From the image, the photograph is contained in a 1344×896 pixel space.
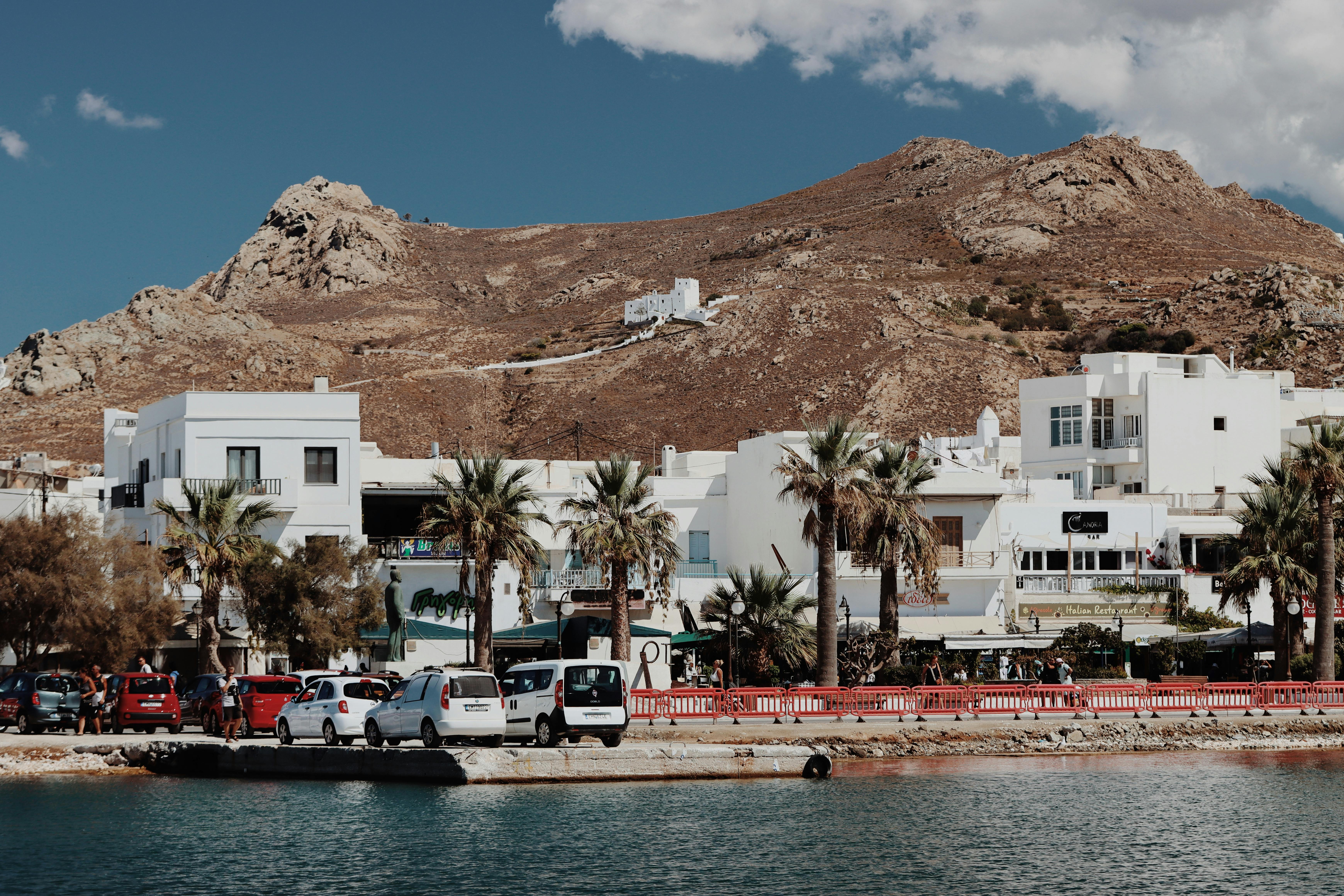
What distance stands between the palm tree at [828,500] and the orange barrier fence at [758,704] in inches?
148

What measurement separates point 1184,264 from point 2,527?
483 ft

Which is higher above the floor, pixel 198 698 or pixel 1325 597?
pixel 1325 597

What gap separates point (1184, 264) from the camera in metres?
168

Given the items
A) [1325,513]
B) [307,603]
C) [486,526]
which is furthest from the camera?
[1325,513]

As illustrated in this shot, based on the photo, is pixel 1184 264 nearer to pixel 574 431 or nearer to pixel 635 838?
pixel 574 431

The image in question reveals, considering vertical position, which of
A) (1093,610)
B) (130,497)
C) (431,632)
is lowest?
(431,632)

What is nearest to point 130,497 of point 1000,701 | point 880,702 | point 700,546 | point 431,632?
point 431,632

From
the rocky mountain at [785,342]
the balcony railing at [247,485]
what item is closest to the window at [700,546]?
the balcony railing at [247,485]

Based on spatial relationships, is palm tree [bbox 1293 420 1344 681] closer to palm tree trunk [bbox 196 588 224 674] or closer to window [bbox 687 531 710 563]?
window [bbox 687 531 710 563]

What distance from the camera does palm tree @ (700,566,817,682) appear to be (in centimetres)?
4484

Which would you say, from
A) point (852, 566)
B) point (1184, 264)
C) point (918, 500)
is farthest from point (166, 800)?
point (1184, 264)

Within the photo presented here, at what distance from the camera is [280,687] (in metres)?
35.1

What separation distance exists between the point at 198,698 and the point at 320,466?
505 inches

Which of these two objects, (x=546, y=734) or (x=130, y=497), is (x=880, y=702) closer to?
(x=546, y=734)
